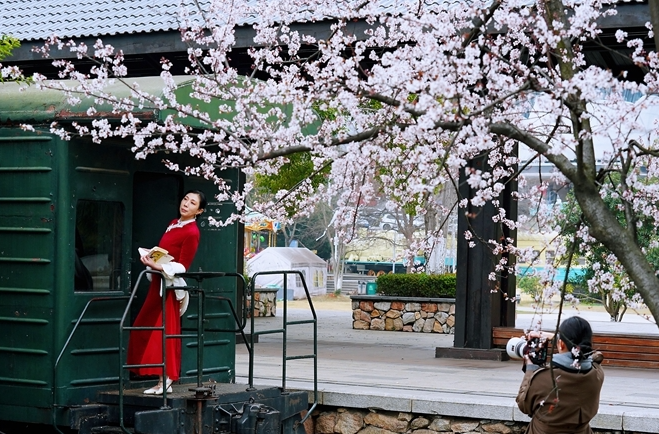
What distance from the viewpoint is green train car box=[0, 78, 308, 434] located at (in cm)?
813

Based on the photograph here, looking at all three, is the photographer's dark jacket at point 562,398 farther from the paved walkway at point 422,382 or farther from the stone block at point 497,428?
the stone block at point 497,428

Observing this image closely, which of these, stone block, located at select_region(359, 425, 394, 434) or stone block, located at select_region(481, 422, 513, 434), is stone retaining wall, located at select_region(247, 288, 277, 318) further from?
stone block, located at select_region(481, 422, 513, 434)

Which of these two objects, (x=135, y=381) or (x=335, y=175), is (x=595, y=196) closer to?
(x=335, y=175)

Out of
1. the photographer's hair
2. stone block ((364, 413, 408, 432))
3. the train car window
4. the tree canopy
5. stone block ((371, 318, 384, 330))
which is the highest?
the tree canopy

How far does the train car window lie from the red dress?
1.48 ft

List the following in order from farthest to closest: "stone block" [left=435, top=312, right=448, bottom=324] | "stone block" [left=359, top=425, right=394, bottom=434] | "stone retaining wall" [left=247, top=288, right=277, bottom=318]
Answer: "stone retaining wall" [left=247, top=288, right=277, bottom=318]
"stone block" [left=435, top=312, right=448, bottom=324]
"stone block" [left=359, top=425, right=394, bottom=434]

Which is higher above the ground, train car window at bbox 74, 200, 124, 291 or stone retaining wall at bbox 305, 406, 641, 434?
train car window at bbox 74, 200, 124, 291

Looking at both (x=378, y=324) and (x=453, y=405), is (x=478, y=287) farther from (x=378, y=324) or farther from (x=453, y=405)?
(x=378, y=324)

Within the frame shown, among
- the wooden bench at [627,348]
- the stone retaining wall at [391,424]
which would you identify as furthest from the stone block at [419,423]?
the wooden bench at [627,348]

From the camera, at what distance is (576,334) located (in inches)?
241

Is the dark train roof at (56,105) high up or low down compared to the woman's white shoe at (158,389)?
up

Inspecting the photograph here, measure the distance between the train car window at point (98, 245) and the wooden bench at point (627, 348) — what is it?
5.77m

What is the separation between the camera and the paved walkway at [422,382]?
8.56 metres

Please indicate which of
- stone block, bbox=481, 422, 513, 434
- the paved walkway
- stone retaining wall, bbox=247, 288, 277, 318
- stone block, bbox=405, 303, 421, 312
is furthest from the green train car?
stone retaining wall, bbox=247, 288, 277, 318
